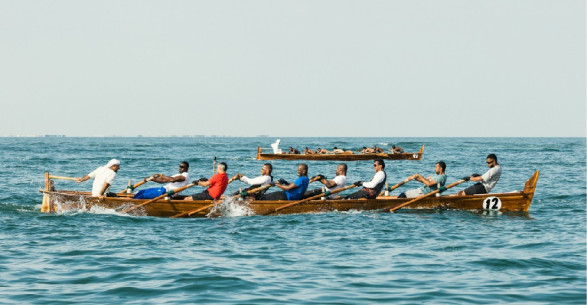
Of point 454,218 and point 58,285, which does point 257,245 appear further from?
point 454,218

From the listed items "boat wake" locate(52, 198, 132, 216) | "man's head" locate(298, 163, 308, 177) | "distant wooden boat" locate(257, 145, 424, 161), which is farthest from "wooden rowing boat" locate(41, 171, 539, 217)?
"distant wooden boat" locate(257, 145, 424, 161)

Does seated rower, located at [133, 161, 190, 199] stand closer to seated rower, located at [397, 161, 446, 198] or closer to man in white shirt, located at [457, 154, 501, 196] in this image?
seated rower, located at [397, 161, 446, 198]

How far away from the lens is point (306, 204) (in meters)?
21.0

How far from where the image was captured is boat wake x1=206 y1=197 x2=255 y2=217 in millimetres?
20703

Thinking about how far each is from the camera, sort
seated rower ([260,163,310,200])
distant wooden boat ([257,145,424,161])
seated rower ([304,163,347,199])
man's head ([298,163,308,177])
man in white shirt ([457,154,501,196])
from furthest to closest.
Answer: distant wooden boat ([257,145,424,161]) → man in white shirt ([457,154,501,196]) → seated rower ([304,163,347,199]) → seated rower ([260,163,310,200]) → man's head ([298,163,308,177])

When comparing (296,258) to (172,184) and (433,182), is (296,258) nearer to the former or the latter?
(172,184)

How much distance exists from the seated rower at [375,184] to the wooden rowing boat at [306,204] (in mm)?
286

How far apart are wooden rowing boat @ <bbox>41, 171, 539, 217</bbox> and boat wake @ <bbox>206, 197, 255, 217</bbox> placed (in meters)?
0.04

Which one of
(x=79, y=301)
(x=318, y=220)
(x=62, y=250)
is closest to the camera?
(x=79, y=301)

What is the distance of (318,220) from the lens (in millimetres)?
19656

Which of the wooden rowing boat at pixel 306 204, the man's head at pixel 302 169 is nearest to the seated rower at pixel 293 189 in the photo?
the man's head at pixel 302 169

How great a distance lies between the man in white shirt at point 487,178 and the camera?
2147 cm

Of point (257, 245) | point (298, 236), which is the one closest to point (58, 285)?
point (257, 245)

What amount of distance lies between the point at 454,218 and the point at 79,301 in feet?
40.9
